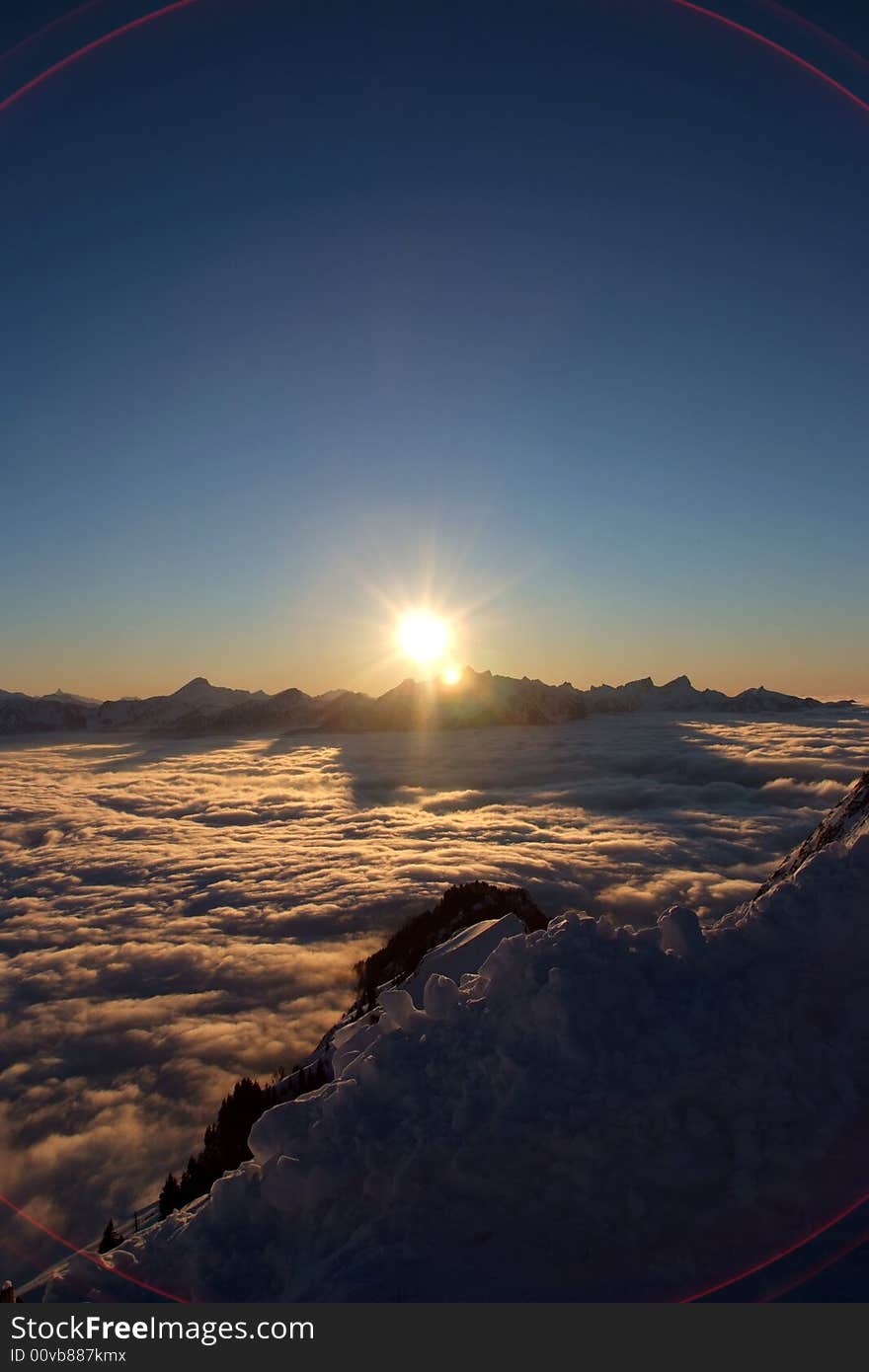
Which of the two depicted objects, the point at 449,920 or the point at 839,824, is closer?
the point at 839,824

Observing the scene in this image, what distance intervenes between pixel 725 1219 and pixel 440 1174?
376 centimetres

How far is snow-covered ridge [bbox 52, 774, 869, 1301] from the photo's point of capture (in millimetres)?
8328

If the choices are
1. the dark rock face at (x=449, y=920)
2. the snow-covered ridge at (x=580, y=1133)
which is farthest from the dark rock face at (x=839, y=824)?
the dark rock face at (x=449, y=920)

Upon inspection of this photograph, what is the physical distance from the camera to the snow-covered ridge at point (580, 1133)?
8328 millimetres

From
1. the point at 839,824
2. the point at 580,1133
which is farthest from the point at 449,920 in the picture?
the point at 580,1133

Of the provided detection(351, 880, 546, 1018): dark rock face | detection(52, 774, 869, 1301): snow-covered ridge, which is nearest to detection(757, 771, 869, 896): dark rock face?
detection(52, 774, 869, 1301): snow-covered ridge

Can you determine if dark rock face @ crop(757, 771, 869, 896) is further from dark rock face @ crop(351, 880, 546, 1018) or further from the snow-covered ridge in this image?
dark rock face @ crop(351, 880, 546, 1018)

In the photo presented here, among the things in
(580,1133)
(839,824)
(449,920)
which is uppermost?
(839,824)

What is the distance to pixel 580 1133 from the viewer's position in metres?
8.93

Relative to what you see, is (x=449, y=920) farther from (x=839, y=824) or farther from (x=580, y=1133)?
(x=580, y=1133)

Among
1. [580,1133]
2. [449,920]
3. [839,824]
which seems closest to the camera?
[580,1133]

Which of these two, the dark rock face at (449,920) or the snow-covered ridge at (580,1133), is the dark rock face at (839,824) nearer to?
the snow-covered ridge at (580,1133)

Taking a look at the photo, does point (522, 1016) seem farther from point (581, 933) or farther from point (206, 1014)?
point (206, 1014)

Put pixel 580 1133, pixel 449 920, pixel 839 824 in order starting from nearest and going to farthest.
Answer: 1. pixel 580 1133
2. pixel 839 824
3. pixel 449 920
